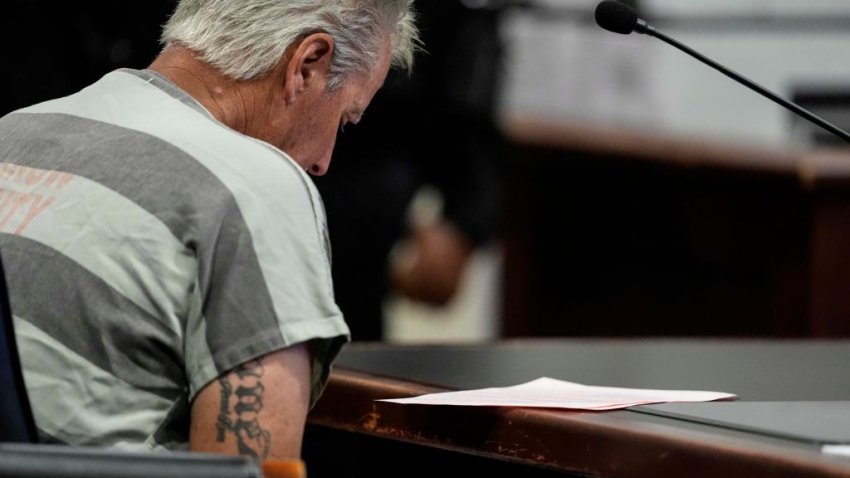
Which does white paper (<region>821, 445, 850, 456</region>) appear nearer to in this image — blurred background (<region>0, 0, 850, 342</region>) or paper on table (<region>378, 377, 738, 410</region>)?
paper on table (<region>378, 377, 738, 410</region>)

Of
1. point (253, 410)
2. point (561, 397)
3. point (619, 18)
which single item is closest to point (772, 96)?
point (619, 18)

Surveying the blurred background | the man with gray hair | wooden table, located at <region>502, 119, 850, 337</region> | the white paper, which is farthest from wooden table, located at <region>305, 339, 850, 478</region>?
wooden table, located at <region>502, 119, 850, 337</region>

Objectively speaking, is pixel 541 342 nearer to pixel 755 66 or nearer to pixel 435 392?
pixel 435 392

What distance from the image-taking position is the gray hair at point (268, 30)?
1.30 metres

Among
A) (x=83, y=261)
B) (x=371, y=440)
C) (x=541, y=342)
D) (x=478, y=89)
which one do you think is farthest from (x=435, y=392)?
(x=478, y=89)

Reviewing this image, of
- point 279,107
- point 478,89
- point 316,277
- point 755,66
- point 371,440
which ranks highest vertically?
point 755,66

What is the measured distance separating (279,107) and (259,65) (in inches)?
2.1

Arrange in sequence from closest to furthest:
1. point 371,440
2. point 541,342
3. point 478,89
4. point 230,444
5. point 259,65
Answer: point 230,444 < point 259,65 < point 371,440 < point 541,342 < point 478,89

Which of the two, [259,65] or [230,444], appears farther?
[259,65]

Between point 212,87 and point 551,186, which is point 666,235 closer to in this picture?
point 551,186

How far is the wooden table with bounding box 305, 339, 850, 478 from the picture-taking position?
101cm

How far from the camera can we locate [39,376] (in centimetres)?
110

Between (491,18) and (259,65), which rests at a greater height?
(491,18)

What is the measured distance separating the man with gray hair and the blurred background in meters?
1.46
